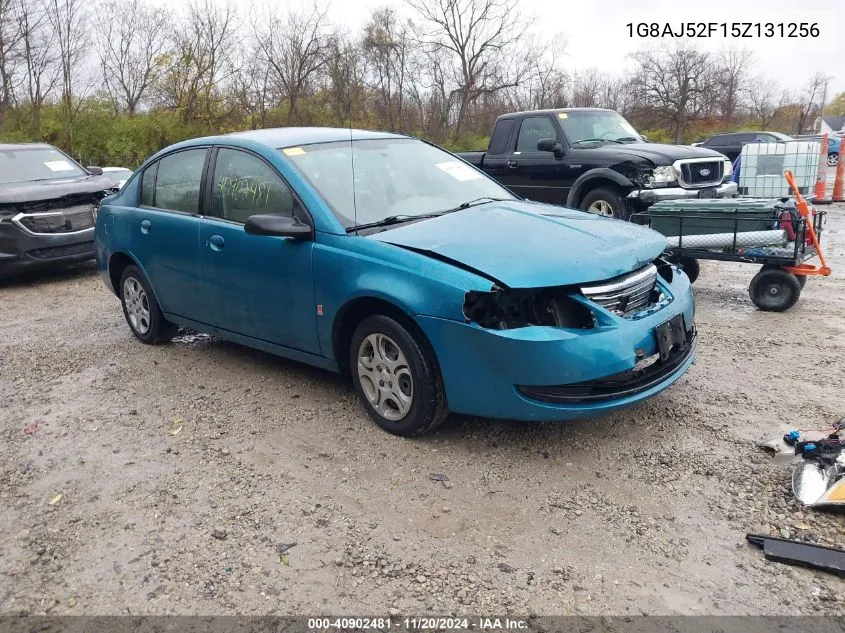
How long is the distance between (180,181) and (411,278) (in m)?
2.54

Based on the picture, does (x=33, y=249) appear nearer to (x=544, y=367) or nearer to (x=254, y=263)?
(x=254, y=263)

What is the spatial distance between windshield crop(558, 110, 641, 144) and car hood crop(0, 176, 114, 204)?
6.34 meters

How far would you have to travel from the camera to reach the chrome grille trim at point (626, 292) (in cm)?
360

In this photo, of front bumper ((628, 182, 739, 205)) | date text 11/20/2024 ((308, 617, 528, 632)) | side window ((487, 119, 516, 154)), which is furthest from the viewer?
side window ((487, 119, 516, 154))

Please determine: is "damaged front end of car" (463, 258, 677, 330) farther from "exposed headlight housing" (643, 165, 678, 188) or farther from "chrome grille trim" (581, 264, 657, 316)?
"exposed headlight housing" (643, 165, 678, 188)

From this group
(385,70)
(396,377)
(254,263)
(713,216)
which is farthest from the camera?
(385,70)

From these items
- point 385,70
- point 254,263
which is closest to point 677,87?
point 385,70

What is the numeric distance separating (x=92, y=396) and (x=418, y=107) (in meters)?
22.2

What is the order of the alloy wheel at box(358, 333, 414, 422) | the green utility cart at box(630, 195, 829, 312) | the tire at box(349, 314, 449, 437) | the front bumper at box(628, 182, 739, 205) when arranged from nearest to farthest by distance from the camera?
1. the tire at box(349, 314, 449, 437)
2. the alloy wheel at box(358, 333, 414, 422)
3. the green utility cart at box(630, 195, 829, 312)
4. the front bumper at box(628, 182, 739, 205)

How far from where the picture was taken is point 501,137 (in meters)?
10.6

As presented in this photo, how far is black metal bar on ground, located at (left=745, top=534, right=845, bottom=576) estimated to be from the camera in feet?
9.00

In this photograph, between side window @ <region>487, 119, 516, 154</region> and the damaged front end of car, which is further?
side window @ <region>487, 119, 516, 154</region>

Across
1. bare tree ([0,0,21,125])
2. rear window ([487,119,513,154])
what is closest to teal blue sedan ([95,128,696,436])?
rear window ([487,119,513,154])

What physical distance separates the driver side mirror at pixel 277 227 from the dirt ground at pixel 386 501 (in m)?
1.13
